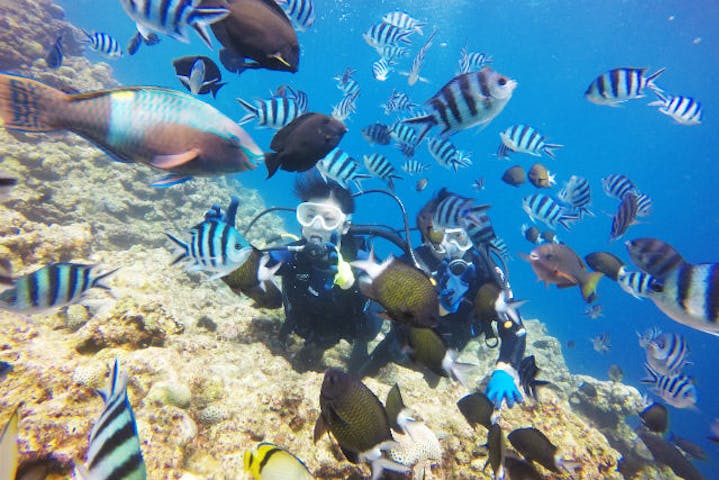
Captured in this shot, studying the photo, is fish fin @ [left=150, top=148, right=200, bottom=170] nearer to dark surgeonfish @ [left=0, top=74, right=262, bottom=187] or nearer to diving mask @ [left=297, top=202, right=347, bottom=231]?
dark surgeonfish @ [left=0, top=74, right=262, bottom=187]

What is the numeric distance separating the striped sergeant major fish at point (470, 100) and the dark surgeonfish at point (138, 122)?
1.24 m

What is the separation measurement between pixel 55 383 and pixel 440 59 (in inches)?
2589

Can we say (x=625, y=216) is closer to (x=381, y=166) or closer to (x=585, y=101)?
(x=381, y=166)

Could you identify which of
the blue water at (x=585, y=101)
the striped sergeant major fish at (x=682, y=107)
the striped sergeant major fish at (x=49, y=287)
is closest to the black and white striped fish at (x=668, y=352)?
the striped sergeant major fish at (x=682, y=107)

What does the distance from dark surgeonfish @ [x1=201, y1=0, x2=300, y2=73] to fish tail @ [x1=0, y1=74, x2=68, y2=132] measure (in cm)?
84

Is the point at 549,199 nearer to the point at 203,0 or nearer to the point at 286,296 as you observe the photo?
the point at 286,296

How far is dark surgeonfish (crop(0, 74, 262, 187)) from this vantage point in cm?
129

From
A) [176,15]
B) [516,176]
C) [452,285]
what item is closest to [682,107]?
[516,176]

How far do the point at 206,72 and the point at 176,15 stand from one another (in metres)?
2.49

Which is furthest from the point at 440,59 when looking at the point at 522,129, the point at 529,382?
the point at 529,382

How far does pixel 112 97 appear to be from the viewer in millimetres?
1349

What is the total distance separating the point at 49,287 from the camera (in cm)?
254

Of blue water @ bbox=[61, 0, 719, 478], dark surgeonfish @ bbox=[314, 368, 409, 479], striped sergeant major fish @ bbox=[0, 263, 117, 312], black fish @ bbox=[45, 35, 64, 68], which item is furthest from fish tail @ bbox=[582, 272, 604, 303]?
blue water @ bbox=[61, 0, 719, 478]

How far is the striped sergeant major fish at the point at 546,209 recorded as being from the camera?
223 inches
